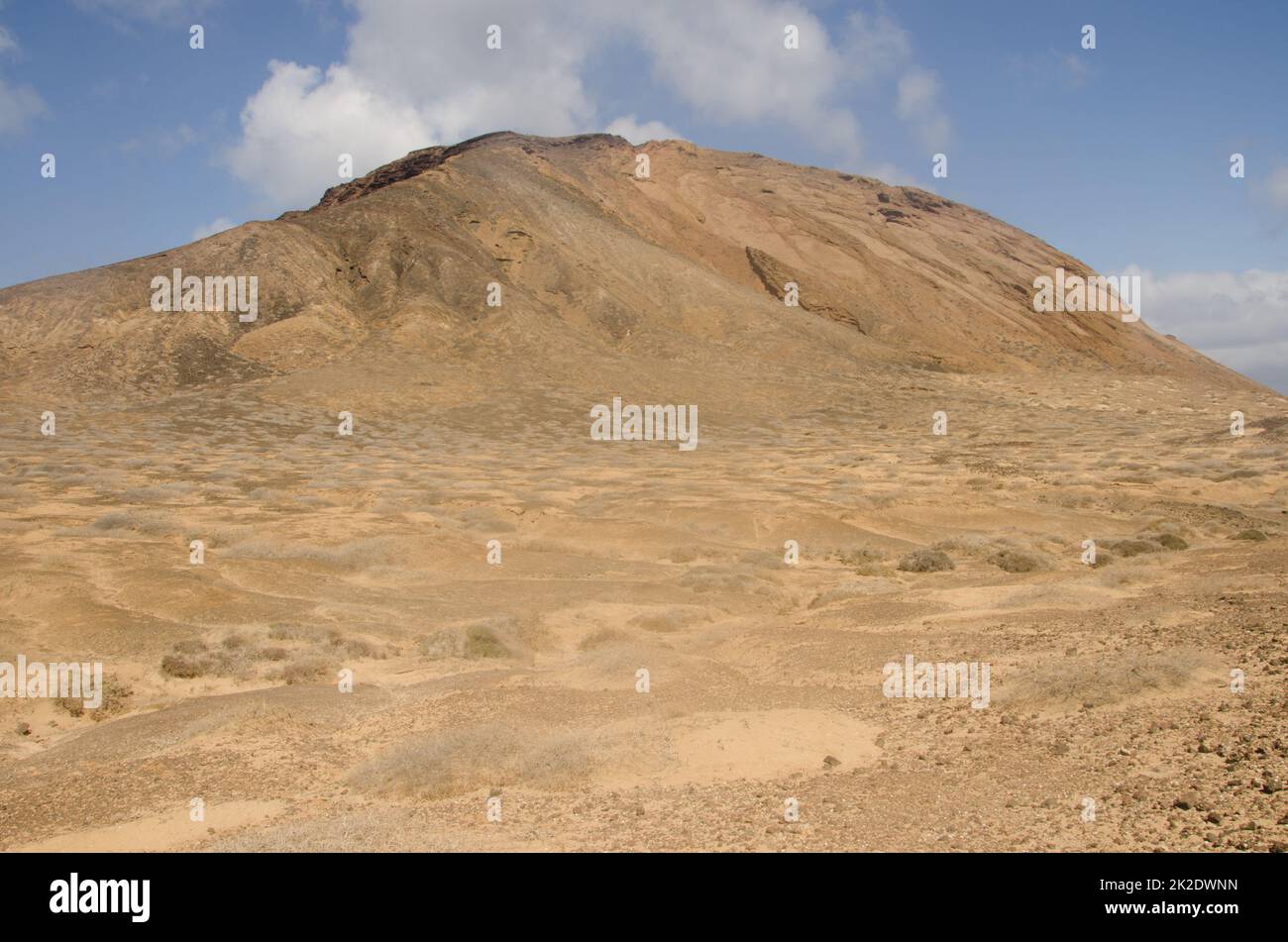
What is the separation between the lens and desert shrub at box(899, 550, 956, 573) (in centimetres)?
1608

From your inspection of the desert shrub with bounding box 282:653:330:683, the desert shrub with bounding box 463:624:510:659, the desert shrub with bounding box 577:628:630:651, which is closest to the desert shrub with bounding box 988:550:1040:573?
the desert shrub with bounding box 577:628:630:651

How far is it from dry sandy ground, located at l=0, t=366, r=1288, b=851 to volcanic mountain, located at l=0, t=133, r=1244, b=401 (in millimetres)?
21299

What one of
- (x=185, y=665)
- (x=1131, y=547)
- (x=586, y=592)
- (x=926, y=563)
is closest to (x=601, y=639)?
(x=586, y=592)

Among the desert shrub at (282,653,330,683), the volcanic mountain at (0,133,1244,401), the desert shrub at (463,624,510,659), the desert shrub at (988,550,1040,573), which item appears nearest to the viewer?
the desert shrub at (282,653,330,683)

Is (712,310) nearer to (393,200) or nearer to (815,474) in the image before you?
(393,200)

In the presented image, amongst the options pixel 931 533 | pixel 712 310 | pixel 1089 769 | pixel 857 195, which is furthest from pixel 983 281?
pixel 1089 769

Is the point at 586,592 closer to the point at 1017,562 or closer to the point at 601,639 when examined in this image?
the point at 601,639

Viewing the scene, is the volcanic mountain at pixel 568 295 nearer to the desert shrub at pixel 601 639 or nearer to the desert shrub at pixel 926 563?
the desert shrub at pixel 926 563

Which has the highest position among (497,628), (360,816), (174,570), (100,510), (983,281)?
(983,281)

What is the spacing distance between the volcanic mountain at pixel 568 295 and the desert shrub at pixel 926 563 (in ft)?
101

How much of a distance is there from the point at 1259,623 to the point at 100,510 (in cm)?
2085

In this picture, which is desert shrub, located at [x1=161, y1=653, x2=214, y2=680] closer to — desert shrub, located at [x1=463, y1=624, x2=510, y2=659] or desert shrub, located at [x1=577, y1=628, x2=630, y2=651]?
desert shrub, located at [x1=463, y1=624, x2=510, y2=659]

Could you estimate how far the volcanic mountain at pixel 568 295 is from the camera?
45.9 metres
